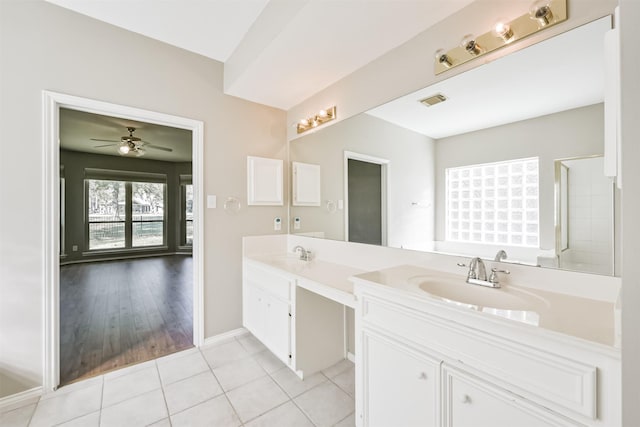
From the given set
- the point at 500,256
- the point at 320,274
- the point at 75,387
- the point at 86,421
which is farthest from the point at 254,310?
the point at 500,256

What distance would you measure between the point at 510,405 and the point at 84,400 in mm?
2389

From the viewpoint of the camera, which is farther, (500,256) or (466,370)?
(500,256)

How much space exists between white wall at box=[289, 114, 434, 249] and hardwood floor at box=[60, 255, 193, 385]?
192 cm

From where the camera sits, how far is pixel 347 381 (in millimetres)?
1896

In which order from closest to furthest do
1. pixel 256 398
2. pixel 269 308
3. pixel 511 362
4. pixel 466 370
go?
1. pixel 511 362
2. pixel 466 370
3. pixel 256 398
4. pixel 269 308

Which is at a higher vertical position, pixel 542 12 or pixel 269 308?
pixel 542 12

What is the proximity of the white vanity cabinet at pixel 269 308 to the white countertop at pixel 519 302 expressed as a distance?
812mm

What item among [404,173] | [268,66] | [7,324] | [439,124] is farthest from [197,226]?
[439,124]

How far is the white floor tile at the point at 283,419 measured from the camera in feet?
4.98

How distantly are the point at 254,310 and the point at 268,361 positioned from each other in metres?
0.42

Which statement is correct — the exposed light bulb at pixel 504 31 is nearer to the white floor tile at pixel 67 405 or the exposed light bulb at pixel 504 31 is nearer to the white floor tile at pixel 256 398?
the white floor tile at pixel 256 398

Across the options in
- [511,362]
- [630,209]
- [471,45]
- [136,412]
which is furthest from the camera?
[136,412]

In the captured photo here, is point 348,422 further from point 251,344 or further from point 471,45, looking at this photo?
point 471,45

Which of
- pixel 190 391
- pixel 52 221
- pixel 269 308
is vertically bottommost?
pixel 190 391
